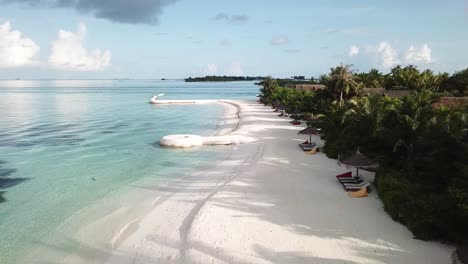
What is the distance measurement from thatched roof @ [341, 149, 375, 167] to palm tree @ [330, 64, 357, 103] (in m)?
14.9

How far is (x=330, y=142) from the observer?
88.2ft

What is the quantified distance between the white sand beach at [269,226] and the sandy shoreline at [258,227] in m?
0.03

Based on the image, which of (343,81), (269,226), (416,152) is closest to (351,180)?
(416,152)

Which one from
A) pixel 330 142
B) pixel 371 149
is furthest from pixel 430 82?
pixel 371 149

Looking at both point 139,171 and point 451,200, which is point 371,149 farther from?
point 139,171

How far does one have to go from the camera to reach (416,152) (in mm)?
16500

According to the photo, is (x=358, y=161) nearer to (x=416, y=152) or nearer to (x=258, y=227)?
(x=416, y=152)

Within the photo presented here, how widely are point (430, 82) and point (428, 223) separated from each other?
2997 centimetres

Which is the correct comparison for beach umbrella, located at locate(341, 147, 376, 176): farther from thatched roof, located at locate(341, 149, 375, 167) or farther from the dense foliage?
the dense foliage

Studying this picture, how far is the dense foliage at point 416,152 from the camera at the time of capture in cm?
1211

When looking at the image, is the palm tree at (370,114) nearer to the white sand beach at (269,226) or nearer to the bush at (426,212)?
the white sand beach at (269,226)

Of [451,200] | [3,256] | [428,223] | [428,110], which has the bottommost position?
[3,256]

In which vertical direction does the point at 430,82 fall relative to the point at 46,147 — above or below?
above

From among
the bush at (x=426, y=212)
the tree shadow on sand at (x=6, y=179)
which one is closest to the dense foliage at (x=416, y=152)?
the bush at (x=426, y=212)
